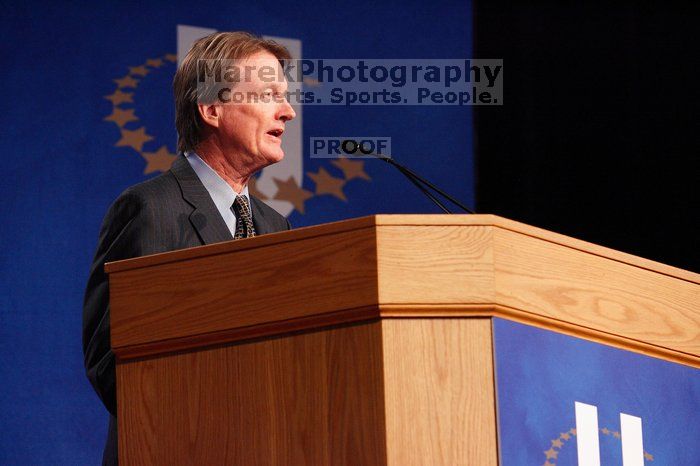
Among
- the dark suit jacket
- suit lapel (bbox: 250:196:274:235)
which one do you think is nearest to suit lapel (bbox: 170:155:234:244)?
the dark suit jacket

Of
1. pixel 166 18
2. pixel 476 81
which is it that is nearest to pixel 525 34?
pixel 476 81

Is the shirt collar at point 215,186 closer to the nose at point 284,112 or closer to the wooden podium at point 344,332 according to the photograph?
the nose at point 284,112

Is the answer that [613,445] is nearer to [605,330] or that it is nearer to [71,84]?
[605,330]

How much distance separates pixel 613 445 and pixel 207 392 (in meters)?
Answer: 0.58

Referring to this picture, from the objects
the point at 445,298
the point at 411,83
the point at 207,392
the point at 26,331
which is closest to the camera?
the point at 445,298

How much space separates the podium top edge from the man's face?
0.67 metres

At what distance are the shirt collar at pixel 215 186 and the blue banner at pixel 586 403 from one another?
852 mm

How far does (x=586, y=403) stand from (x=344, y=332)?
0.37 metres

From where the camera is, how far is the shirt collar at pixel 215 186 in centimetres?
229

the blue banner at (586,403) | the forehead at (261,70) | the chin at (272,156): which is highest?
the forehead at (261,70)

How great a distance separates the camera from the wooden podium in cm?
154

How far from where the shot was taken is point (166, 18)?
335 centimetres

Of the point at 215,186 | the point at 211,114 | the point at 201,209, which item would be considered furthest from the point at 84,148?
the point at 201,209
